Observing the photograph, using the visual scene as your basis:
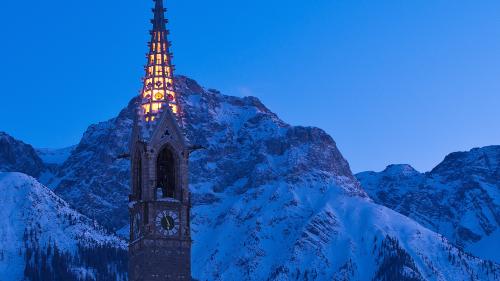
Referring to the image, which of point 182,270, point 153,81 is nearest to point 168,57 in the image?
point 153,81

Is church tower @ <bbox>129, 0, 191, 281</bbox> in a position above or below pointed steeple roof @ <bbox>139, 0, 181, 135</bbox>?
below

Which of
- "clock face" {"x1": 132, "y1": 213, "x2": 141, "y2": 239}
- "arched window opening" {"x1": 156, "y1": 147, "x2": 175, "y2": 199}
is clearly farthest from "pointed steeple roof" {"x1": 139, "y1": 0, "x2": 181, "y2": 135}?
"clock face" {"x1": 132, "y1": 213, "x2": 141, "y2": 239}

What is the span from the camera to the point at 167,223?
7181 centimetres

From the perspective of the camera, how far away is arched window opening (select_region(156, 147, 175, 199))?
7319 cm

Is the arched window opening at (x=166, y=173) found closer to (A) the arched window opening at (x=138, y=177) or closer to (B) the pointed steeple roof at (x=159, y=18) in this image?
(A) the arched window opening at (x=138, y=177)

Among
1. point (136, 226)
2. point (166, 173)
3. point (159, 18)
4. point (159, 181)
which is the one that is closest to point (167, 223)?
point (136, 226)

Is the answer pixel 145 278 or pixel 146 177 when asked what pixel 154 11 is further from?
pixel 145 278

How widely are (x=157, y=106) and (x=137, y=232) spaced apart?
6.70 m

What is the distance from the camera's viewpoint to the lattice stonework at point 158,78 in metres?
74.3

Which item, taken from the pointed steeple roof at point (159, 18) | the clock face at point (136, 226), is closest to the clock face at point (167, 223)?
the clock face at point (136, 226)

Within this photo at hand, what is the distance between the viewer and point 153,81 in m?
74.9

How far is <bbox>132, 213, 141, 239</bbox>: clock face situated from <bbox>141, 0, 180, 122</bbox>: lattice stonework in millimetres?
4998

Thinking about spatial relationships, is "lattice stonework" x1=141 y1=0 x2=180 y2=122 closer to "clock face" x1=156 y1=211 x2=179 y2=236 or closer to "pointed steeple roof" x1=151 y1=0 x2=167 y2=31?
"pointed steeple roof" x1=151 y1=0 x2=167 y2=31

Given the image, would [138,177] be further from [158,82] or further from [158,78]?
[158,78]
